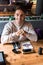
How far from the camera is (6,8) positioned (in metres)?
4.32

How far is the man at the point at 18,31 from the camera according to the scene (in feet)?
7.13

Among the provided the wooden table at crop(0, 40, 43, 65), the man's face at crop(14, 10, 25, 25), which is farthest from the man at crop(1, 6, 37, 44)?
the wooden table at crop(0, 40, 43, 65)

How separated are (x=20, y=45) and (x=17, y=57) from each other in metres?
0.32

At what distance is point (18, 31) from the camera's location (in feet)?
7.23

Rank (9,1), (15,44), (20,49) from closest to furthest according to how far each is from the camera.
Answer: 1. (20,49)
2. (15,44)
3. (9,1)

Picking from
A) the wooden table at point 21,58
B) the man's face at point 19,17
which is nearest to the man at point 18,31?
the man's face at point 19,17

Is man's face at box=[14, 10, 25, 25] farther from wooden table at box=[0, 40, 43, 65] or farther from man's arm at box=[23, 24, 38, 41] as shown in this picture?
wooden table at box=[0, 40, 43, 65]

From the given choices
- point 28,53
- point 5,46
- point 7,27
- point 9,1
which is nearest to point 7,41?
point 5,46

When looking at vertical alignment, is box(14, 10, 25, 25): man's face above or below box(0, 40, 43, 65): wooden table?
above

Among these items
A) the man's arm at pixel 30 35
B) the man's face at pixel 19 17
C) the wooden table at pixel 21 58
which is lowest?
the wooden table at pixel 21 58

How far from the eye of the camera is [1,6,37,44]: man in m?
2.17

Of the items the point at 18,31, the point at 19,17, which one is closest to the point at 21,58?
the point at 18,31

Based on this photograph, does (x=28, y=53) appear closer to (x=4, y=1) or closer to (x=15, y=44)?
(x=15, y=44)

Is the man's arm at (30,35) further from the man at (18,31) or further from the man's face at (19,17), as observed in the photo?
the man's face at (19,17)
